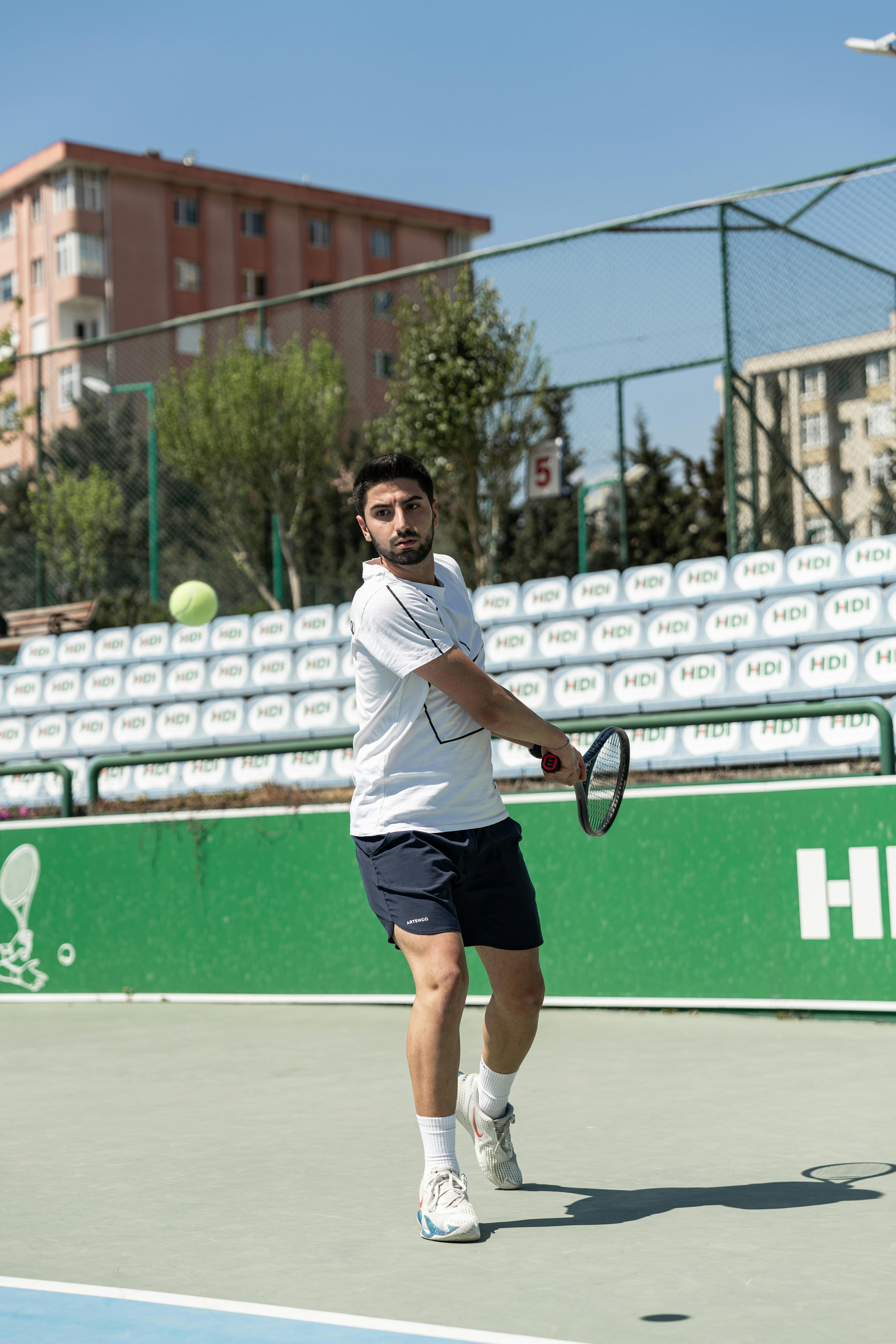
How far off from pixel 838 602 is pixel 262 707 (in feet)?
16.0

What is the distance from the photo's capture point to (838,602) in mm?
10492

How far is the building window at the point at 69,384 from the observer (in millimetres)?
44625

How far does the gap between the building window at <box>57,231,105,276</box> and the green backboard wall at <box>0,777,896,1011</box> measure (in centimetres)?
4741

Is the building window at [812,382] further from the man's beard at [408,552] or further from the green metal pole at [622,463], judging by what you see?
the man's beard at [408,552]

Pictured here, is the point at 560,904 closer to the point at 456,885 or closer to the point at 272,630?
the point at 456,885

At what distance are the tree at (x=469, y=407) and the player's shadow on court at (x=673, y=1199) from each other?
12940mm

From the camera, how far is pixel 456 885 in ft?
11.9

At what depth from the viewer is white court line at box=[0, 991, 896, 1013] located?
654 centimetres

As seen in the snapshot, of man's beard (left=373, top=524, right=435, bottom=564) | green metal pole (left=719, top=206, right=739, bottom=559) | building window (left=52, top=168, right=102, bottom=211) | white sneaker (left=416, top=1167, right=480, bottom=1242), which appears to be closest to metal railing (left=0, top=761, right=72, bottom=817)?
man's beard (left=373, top=524, right=435, bottom=564)

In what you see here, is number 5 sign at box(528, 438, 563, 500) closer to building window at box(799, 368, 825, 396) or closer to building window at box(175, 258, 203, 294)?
building window at box(799, 368, 825, 396)

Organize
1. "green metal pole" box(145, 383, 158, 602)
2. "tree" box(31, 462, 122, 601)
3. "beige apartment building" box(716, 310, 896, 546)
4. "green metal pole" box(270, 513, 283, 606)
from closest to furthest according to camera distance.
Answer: "beige apartment building" box(716, 310, 896, 546)
"green metal pole" box(270, 513, 283, 606)
"tree" box(31, 462, 122, 601)
"green metal pole" box(145, 383, 158, 602)

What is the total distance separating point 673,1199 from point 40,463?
54.8 ft

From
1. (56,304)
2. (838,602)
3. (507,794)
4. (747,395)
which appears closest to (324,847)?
(507,794)

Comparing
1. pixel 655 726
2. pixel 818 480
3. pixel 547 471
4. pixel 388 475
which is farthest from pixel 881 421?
pixel 388 475
